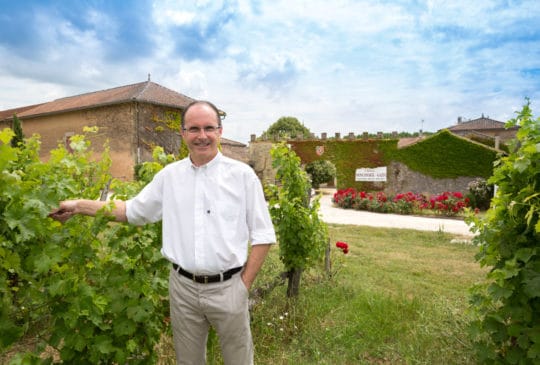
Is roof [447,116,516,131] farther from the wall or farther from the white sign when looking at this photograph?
the white sign

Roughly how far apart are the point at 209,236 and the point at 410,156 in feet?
65.2

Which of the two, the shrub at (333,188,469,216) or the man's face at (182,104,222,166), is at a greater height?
the man's face at (182,104,222,166)

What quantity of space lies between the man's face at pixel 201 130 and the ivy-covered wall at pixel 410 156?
1889 cm

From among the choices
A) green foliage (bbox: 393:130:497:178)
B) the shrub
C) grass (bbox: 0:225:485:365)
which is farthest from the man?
green foliage (bbox: 393:130:497:178)

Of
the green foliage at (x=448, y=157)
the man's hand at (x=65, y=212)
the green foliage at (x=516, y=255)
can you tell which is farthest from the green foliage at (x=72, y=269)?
the green foliage at (x=448, y=157)

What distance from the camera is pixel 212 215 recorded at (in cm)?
209

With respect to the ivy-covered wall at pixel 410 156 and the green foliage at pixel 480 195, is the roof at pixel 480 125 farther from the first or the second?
the green foliage at pixel 480 195

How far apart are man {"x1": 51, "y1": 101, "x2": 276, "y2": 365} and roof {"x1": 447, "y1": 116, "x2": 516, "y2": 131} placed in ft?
171

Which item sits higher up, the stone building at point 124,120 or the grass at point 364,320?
the stone building at point 124,120

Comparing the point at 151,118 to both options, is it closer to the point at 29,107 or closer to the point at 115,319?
the point at 29,107

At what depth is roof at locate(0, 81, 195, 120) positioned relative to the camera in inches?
793

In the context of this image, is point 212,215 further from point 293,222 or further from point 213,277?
point 293,222

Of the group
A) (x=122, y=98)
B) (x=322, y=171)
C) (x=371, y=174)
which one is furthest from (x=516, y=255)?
(x=122, y=98)

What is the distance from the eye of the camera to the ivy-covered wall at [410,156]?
61.0ft
